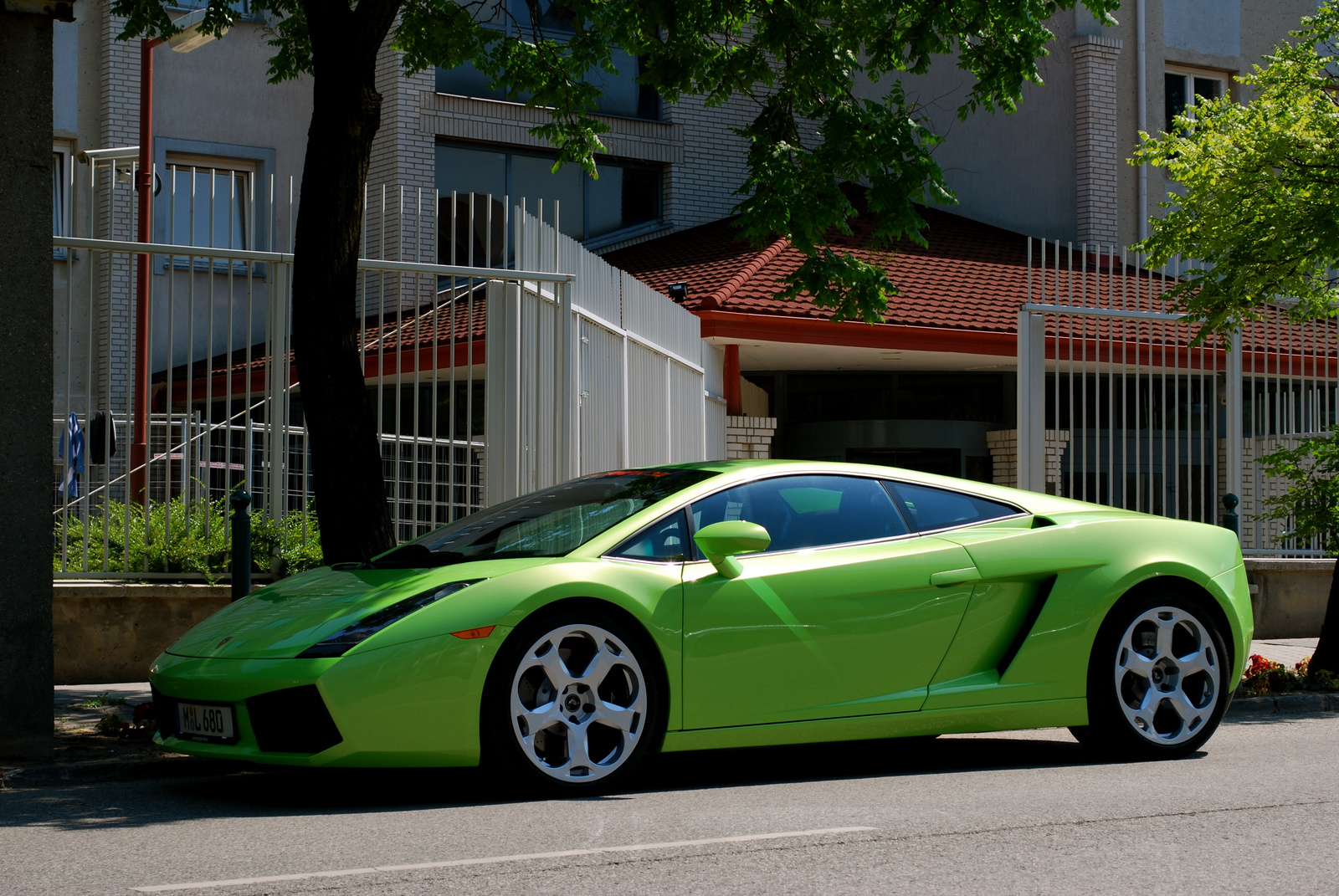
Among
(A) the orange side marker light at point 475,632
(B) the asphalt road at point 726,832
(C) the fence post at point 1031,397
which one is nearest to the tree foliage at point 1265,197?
(C) the fence post at point 1031,397

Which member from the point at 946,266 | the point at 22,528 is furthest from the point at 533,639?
the point at 946,266

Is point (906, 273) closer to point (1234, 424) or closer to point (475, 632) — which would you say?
point (1234, 424)

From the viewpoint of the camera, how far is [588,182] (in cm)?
2244

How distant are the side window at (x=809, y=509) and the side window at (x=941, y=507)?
3.2 inches

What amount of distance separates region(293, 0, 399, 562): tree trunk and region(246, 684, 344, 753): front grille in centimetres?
244

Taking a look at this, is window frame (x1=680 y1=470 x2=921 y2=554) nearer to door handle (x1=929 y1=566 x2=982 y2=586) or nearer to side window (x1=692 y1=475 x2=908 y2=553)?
side window (x1=692 y1=475 x2=908 y2=553)

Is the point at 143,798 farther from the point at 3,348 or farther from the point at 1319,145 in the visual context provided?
the point at 1319,145

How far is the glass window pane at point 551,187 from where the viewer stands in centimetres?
2184

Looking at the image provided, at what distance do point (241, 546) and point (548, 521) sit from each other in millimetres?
3054

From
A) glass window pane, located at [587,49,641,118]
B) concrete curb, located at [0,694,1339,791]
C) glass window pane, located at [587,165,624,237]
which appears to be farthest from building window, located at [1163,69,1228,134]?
concrete curb, located at [0,694,1339,791]

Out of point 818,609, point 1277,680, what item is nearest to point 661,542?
point 818,609

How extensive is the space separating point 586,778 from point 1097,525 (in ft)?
9.09

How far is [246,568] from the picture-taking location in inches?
342

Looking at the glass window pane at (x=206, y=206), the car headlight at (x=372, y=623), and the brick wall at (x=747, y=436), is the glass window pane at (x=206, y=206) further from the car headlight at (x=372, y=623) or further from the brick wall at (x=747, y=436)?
the car headlight at (x=372, y=623)
